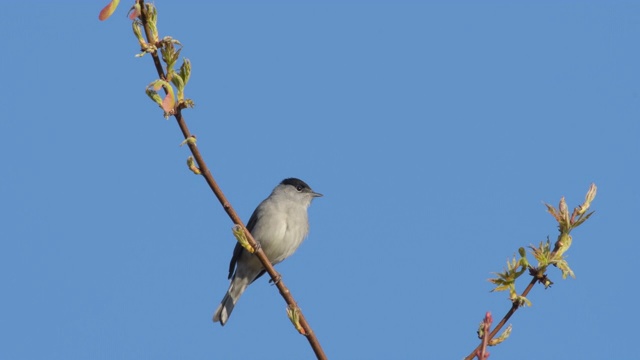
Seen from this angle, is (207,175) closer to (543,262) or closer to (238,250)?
(543,262)

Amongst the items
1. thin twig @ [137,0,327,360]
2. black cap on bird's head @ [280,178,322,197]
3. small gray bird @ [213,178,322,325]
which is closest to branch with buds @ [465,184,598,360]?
thin twig @ [137,0,327,360]

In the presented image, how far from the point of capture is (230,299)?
1036 centimetres

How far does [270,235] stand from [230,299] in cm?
115

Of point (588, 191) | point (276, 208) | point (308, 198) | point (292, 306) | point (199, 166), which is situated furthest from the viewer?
point (308, 198)

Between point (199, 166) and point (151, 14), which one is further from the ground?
point (151, 14)

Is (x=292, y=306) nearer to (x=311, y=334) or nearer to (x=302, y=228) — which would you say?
(x=311, y=334)

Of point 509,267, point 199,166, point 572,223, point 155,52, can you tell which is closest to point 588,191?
point 572,223

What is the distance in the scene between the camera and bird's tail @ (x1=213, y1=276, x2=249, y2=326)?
10148mm

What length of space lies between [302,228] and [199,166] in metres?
7.11

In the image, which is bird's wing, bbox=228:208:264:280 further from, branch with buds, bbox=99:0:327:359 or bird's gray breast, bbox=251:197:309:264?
branch with buds, bbox=99:0:327:359

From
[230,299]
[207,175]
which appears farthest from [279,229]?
[207,175]

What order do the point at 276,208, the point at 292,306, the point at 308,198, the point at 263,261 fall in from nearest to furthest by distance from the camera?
the point at 292,306
the point at 263,261
the point at 276,208
the point at 308,198

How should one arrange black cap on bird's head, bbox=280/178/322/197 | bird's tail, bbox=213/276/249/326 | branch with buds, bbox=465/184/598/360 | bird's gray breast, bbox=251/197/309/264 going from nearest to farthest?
branch with buds, bbox=465/184/598/360 < bird's gray breast, bbox=251/197/309/264 < bird's tail, bbox=213/276/249/326 < black cap on bird's head, bbox=280/178/322/197

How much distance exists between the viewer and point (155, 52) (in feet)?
10.3
